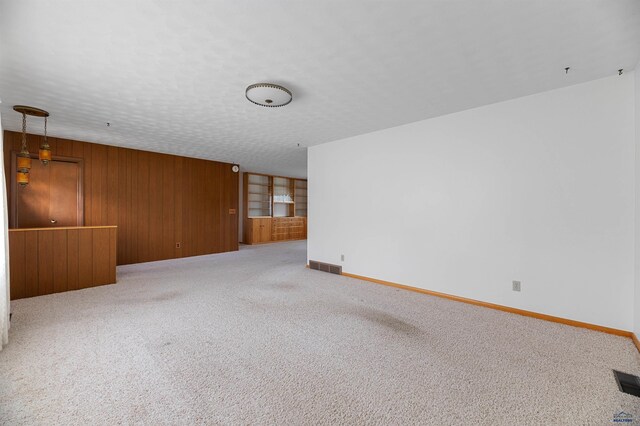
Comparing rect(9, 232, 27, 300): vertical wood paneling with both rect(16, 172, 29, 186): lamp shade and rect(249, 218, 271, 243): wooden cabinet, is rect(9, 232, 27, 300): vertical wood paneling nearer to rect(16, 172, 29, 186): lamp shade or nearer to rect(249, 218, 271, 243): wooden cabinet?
rect(16, 172, 29, 186): lamp shade

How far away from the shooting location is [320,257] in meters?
5.45

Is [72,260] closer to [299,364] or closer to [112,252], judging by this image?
[112,252]

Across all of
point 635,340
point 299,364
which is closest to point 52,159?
point 299,364

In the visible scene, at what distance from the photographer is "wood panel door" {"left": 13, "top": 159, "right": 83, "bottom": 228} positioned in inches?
184

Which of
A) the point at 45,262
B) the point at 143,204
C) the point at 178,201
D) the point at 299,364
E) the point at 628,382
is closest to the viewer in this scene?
the point at 628,382

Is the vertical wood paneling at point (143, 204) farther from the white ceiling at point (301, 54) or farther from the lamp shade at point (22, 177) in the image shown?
the white ceiling at point (301, 54)

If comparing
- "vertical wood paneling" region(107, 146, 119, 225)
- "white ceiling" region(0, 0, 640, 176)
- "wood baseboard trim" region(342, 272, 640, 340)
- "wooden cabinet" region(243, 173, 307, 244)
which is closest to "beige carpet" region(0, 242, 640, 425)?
"wood baseboard trim" region(342, 272, 640, 340)

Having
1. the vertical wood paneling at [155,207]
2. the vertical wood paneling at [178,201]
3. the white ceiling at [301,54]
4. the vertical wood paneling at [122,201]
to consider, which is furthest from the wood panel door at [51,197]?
the vertical wood paneling at [178,201]

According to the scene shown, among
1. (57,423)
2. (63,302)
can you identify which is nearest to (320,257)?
(63,302)

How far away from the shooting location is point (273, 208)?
1012cm

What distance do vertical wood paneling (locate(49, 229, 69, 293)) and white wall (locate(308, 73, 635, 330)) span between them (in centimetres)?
445

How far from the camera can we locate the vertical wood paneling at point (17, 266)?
351 centimetres

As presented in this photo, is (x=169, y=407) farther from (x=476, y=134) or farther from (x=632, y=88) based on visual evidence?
(x=632, y=88)

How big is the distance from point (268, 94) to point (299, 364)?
2.61m
